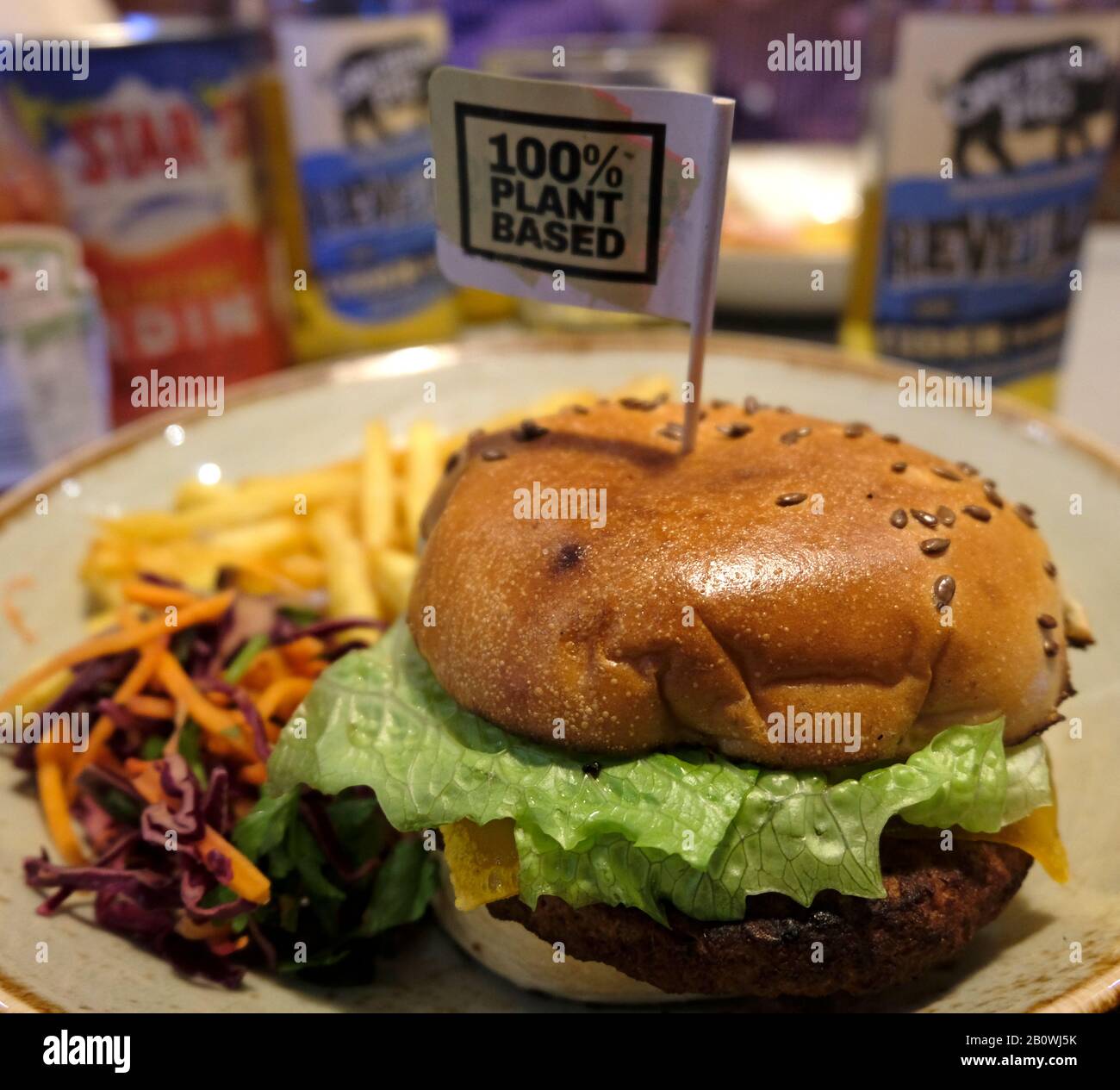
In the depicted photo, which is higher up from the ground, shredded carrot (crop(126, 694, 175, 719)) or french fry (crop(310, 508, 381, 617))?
french fry (crop(310, 508, 381, 617))

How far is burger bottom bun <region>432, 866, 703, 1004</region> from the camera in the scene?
5.80ft

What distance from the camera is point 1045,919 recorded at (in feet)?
6.03

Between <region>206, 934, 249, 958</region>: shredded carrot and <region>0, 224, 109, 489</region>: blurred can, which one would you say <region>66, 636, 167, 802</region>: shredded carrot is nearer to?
<region>206, 934, 249, 958</region>: shredded carrot

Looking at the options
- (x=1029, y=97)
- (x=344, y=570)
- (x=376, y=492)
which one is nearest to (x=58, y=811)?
(x=344, y=570)

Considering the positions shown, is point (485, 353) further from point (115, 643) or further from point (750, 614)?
→ point (750, 614)

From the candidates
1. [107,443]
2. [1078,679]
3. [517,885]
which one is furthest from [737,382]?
[517,885]

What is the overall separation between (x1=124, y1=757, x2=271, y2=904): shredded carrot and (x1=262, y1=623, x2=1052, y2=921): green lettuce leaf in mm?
376

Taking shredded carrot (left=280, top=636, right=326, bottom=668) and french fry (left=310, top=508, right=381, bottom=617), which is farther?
french fry (left=310, top=508, right=381, bottom=617)

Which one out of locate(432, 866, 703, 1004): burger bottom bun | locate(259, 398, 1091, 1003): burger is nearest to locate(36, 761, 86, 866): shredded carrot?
locate(259, 398, 1091, 1003): burger

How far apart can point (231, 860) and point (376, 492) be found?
116cm

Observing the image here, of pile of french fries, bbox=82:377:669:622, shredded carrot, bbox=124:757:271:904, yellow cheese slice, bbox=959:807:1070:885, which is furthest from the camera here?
pile of french fries, bbox=82:377:669:622

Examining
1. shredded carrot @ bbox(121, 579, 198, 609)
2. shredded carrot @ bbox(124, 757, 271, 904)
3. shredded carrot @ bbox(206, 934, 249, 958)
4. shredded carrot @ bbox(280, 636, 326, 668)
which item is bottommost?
shredded carrot @ bbox(206, 934, 249, 958)

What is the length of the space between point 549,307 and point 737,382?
4.33ft

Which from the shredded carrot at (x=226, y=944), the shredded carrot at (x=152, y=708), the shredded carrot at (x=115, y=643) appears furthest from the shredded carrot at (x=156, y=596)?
the shredded carrot at (x=226, y=944)
